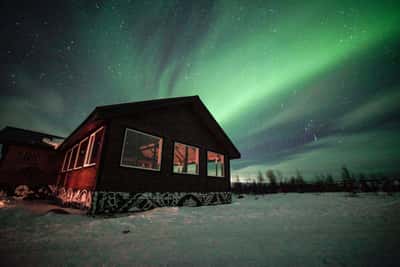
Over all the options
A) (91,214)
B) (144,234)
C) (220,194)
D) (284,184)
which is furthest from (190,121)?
(284,184)

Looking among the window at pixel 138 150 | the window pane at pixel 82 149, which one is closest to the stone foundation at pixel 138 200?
the window at pixel 138 150

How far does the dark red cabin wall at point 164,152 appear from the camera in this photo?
18.2 ft

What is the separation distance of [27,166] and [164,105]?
10.9 metres

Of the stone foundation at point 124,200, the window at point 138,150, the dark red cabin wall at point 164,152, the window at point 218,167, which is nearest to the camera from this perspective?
the stone foundation at point 124,200

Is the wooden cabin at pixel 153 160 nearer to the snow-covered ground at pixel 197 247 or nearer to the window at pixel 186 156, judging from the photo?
the window at pixel 186 156

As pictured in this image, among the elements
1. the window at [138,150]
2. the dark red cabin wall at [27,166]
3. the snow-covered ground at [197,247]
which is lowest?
the snow-covered ground at [197,247]

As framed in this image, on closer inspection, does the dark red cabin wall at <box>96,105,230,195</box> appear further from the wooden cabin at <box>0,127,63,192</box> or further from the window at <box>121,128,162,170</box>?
the wooden cabin at <box>0,127,63,192</box>

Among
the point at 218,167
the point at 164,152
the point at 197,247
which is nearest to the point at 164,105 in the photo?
the point at 164,152

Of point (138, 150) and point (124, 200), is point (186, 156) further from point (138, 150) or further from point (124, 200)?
point (138, 150)

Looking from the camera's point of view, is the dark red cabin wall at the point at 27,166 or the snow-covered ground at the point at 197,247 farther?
the dark red cabin wall at the point at 27,166

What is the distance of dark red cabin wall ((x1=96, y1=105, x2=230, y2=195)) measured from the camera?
555 cm

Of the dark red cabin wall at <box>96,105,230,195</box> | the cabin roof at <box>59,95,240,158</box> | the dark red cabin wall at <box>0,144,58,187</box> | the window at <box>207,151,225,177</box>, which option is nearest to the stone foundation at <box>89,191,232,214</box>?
the dark red cabin wall at <box>96,105,230,195</box>

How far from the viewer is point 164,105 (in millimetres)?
7320

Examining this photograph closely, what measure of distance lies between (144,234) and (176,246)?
854 mm
